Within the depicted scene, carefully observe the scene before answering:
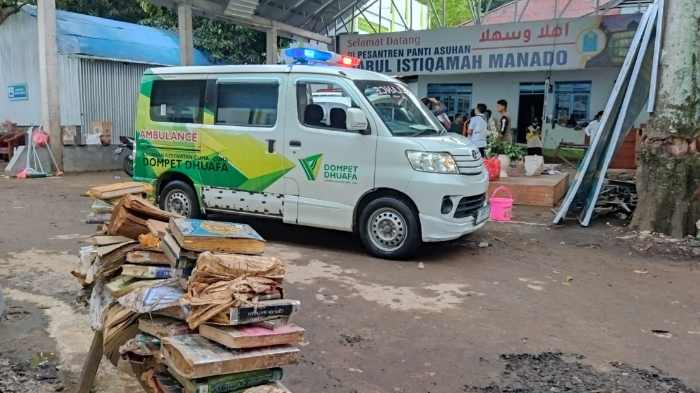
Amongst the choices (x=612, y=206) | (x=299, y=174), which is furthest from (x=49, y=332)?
(x=612, y=206)

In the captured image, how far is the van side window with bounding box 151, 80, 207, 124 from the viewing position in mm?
7352

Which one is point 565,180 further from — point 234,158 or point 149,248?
point 149,248

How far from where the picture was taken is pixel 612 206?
8.88 metres

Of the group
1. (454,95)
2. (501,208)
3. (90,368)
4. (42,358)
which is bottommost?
(42,358)

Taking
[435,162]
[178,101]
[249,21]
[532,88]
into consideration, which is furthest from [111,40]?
[435,162]

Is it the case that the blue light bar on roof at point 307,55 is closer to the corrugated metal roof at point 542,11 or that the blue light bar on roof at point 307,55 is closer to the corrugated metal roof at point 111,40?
the corrugated metal roof at point 111,40

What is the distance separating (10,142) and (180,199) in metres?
10.5

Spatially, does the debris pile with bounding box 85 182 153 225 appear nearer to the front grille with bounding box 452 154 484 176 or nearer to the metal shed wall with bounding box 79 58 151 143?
the front grille with bounding box 452 154 484 176

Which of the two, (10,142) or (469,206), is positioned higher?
(10,142)

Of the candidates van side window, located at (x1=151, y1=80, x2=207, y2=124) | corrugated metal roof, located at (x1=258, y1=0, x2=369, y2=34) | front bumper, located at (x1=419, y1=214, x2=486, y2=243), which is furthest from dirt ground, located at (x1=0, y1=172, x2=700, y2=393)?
corrugated metal roof, located at (x1=258, y1=0, x2=369, y2=34)

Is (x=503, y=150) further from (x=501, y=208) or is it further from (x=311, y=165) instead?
(x=311, y=165)

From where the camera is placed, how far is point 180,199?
7.64m

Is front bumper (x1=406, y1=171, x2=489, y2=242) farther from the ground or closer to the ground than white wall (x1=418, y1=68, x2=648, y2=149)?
closer to the ground

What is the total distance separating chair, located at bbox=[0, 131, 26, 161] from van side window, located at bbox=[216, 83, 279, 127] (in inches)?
432
